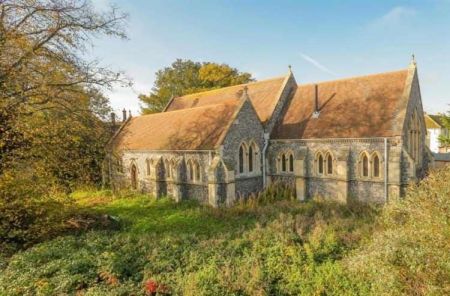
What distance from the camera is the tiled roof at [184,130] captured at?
20703mm

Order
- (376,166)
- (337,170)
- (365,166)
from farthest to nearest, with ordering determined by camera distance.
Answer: (337,170)
(365,166)
(376,166)

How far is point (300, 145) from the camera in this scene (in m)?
21.4

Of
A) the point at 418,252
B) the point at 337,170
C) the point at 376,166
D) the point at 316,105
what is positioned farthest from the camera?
the point at 316,105

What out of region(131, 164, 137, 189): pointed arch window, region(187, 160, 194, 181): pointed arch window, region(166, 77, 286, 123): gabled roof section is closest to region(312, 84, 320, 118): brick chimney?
region(166, 77, 286, 123): gabled roof section

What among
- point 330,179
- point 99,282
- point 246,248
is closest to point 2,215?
point 99,282

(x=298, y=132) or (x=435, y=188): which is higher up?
(x=298, y=132)

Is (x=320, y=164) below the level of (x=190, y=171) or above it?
above

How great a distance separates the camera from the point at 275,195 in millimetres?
20844

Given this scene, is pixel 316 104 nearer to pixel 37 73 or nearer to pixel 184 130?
pixel 184 130

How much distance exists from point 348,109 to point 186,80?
1278 inches

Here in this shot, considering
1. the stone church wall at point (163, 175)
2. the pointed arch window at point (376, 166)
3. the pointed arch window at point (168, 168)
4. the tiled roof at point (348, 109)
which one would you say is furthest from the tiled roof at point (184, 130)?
the pointed arch window at point (376, 166)

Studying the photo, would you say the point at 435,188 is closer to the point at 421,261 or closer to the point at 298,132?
the point at 421,261

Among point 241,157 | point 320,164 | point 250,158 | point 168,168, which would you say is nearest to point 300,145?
point 320,164

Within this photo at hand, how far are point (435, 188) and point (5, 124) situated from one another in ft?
43.5
